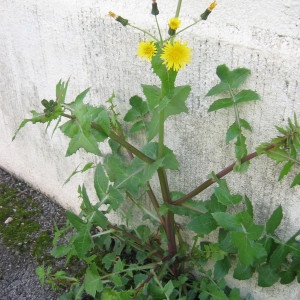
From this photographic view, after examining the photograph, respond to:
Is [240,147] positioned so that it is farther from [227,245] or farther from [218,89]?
[227,245]

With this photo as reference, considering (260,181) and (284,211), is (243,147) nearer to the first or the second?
(260,181)

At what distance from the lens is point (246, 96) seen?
5.16 feet

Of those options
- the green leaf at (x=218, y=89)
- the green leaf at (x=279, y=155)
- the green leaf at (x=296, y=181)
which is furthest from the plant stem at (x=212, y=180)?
the green leaf at (x=218, y=89)

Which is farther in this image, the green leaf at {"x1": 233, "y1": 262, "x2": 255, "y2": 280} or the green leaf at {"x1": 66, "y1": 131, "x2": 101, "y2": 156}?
the green leaf at {"x1": 233, "y1": 262, "x2": 255, "y2": 280}

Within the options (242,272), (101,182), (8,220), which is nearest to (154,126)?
(101,182)

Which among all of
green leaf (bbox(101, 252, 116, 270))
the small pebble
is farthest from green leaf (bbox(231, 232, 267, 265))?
the small pebble

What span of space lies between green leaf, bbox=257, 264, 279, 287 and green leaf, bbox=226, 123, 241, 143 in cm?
53

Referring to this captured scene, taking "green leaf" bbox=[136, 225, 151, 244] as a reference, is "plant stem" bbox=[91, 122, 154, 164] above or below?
above

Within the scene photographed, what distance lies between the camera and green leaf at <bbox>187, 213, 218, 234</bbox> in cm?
177

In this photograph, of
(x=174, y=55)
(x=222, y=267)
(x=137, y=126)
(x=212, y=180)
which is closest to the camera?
(x=174, y=55)


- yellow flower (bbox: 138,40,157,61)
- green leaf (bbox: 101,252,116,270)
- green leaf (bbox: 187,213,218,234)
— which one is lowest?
green leaf (bbox: 101,252,116,270)

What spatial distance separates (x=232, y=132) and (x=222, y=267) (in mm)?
603

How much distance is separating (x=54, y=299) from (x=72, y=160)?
2.34ft

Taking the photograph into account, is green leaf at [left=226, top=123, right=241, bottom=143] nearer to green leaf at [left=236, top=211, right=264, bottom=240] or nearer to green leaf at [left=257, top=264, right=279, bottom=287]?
green leaf at [left=236, top=211, right=264, bottom=240]
